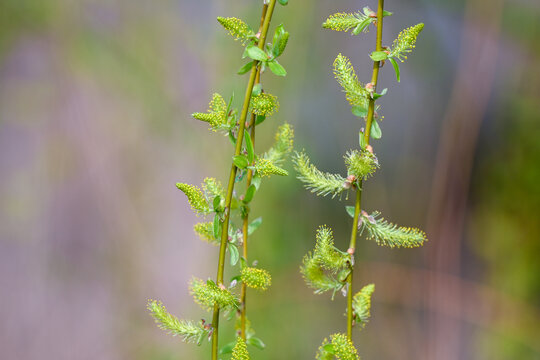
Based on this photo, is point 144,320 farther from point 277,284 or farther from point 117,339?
point 277,284

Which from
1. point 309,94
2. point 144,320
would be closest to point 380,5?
point 309,94

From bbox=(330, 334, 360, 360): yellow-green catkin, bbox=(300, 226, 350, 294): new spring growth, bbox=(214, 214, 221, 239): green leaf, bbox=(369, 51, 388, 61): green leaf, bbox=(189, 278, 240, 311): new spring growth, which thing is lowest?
bbox=(330, 334, 360, 360): yellow-green catkin

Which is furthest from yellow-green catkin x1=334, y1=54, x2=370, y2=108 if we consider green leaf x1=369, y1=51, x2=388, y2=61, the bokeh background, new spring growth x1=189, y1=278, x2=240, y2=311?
the bokeh background

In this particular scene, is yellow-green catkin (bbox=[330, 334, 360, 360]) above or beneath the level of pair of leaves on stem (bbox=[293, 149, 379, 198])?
beneath

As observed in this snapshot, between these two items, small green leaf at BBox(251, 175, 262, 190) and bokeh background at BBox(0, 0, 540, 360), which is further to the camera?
bokeh background at BBox(0, 0, 540, 360)

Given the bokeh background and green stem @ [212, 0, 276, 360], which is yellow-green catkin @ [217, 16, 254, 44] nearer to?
green stem @ [212, 0, 276, 360]

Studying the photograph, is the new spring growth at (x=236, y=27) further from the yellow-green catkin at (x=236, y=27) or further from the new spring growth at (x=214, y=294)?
the new spring growth at (x=214, y=294)

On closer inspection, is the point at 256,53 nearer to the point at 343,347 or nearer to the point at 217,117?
the point at 217,117


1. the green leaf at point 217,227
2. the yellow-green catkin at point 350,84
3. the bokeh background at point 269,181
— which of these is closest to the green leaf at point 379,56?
the yellow-green catkin at point 350,84
